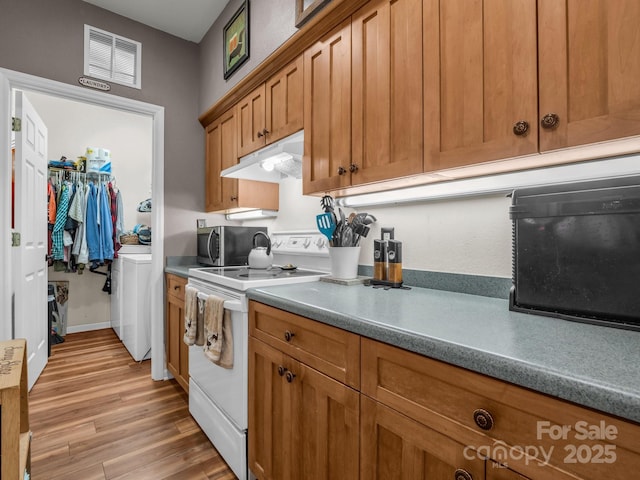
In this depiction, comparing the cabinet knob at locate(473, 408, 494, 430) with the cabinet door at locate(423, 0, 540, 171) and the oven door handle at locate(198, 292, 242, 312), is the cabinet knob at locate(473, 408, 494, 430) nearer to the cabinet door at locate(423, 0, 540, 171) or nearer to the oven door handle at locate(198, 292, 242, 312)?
the cabinet door at locate(423, 0, 540, 171)

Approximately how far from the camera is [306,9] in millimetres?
1610

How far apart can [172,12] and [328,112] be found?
1.86 metres

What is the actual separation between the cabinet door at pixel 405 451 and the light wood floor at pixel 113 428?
1036mm

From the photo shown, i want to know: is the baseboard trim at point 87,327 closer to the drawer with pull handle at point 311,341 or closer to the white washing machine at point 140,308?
the white washing machine at point 140,308

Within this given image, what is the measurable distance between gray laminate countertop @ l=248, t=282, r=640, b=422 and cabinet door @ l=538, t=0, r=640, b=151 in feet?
1.54

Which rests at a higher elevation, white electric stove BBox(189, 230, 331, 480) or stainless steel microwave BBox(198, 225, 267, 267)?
stainless steel microwave BBox(198, 225, 267, 267)

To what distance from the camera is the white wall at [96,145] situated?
3.72 metres

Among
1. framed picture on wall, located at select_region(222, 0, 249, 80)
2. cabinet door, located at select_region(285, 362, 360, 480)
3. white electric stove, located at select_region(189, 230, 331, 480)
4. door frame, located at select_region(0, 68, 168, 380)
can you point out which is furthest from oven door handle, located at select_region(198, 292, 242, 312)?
framed picture on wall, located at select_region(222, 0, 249, 80)

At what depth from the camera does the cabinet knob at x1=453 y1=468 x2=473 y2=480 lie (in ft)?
2.11

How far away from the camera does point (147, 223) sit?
4.26 metres

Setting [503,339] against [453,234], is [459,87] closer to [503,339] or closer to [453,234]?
[453,234]

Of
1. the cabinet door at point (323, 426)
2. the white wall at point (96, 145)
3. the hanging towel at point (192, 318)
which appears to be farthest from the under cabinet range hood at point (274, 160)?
the white wall at point (96, 145)

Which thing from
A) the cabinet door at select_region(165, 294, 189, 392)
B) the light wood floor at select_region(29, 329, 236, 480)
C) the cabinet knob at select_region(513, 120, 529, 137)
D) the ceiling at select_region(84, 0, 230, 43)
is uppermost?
the ceiling at select_region(84, 0, 230, 43)

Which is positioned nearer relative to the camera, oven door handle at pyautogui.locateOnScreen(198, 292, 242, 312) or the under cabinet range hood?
oven door handle at pyautogui.locateOnScreen(198, 292, 242, 312)
